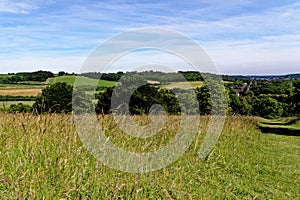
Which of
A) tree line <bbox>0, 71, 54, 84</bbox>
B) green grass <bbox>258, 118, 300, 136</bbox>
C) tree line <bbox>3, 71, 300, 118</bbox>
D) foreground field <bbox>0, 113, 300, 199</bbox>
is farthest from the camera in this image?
green grass <bbox>258, 118, 300, 136</bbox>

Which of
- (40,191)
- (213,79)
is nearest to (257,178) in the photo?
(40,191)

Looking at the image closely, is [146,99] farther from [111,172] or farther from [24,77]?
[111,172]

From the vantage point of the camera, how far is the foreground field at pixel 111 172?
336 cm

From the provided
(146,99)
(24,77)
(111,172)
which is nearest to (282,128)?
(146,99)

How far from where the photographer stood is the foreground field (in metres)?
3.36

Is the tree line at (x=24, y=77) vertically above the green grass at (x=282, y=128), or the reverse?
the tree line at (x=24, y=77)

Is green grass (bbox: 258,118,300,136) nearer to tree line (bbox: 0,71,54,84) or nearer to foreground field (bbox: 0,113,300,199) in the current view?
tree line (bbox: 0,71,54,84)

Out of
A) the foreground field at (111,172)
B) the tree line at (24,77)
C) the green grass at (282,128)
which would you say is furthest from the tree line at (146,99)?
the tree line at (24,77)

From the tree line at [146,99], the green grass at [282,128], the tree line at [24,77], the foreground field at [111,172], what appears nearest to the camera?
the foreground field at [111,172]

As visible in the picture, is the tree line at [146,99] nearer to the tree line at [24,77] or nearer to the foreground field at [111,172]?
the foreground field at [111,172]

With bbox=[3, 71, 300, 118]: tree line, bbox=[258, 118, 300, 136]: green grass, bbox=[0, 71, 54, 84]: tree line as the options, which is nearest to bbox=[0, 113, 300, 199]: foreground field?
bbox=[3, 71, 300, 118]: tree line

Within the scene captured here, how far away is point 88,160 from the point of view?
4.31 m

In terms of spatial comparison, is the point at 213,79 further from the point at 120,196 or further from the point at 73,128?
the point at 120,196

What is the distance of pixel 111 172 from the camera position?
13.9 ft
